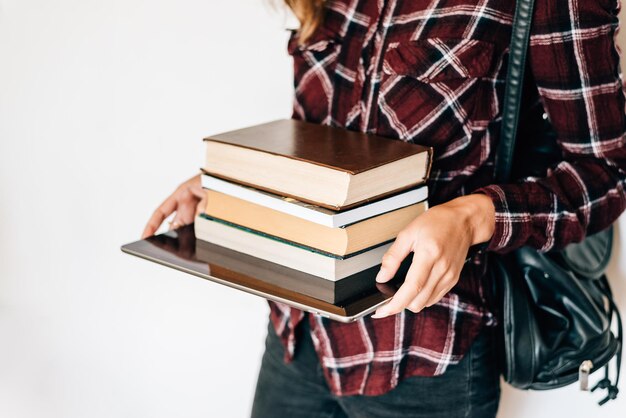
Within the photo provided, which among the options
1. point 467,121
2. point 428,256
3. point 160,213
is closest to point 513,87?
point 467,121

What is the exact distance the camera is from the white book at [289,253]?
74 cm

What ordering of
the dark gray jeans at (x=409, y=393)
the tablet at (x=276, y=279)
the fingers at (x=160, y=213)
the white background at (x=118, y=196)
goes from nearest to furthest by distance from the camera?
1. the tablet at (x=276, y=279)
2. the dark gray jeans at (x=409, y=393)
3. the fingers at (x=160, y=213)
4. the white background at (x=118, y=196)

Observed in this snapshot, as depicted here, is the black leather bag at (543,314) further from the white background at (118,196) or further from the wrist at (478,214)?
the white background at (118,196)

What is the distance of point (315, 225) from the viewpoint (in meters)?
0.74

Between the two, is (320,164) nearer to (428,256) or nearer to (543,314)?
(428,256)

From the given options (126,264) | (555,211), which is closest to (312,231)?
(555,211)

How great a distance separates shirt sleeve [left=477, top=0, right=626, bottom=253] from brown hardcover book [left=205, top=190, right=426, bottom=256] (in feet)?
0.38

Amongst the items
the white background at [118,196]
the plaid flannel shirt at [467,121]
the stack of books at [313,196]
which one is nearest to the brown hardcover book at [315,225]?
the stack of books at [313,196]

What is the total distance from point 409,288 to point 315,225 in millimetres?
110

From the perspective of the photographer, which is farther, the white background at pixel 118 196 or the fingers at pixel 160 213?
the white background at pixel 118 196

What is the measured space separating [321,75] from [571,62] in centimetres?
32

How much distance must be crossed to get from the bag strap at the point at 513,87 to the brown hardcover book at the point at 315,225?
0.46 ft

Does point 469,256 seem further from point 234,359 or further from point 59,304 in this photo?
point 59,304

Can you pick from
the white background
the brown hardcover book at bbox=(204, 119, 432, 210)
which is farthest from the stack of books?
the white background
